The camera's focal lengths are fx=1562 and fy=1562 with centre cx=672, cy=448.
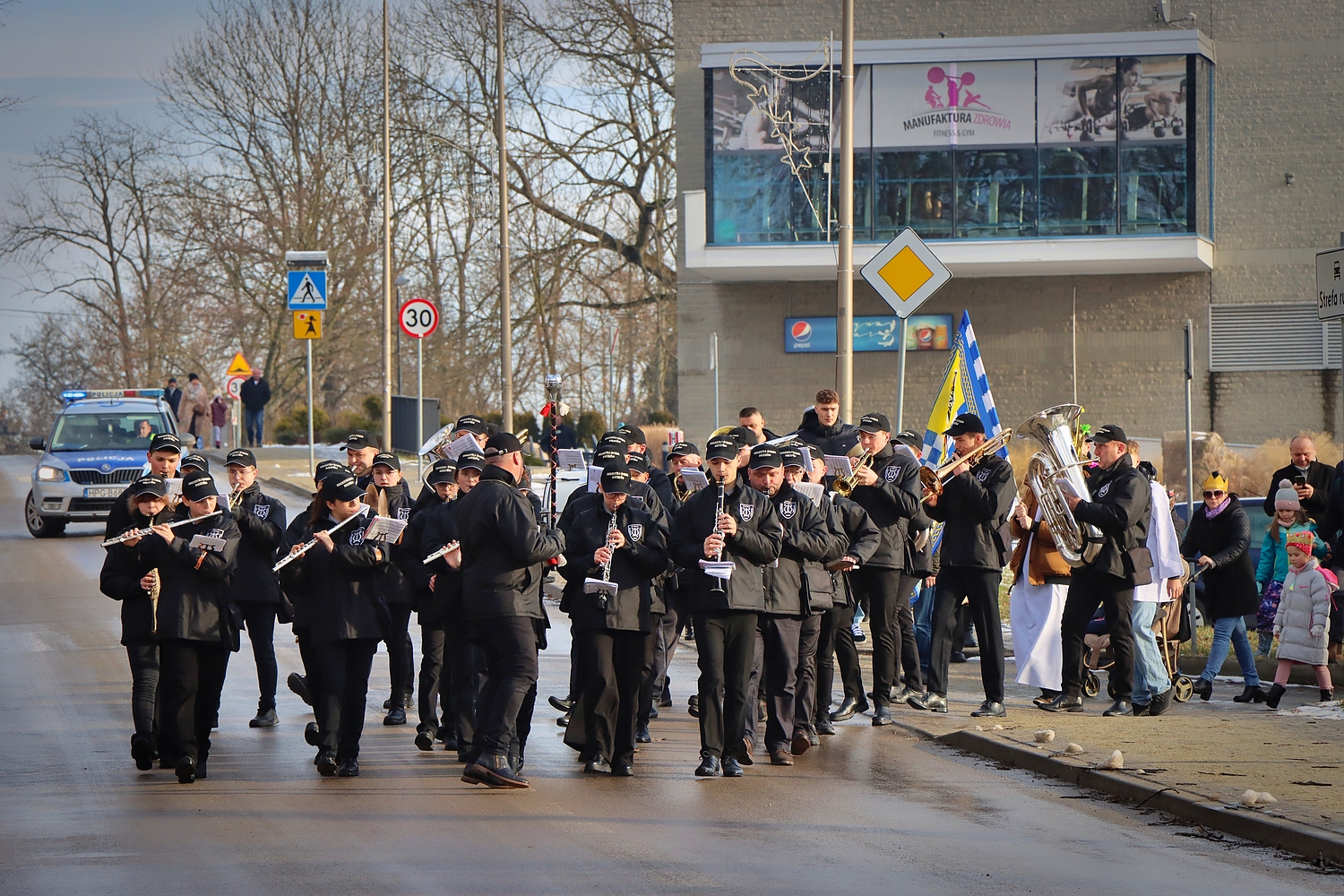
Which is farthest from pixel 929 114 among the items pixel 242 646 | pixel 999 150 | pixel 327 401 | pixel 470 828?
pixel 327 401

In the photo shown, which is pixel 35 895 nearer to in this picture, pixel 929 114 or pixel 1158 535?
pixel 1158 535

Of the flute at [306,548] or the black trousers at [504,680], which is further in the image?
the flute at [306,548]

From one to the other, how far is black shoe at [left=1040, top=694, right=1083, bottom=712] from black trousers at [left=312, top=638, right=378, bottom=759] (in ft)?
16.6

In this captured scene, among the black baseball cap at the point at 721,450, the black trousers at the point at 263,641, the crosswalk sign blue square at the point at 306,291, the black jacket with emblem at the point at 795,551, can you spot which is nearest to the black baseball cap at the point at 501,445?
the black baseball cap at the point at 721,450

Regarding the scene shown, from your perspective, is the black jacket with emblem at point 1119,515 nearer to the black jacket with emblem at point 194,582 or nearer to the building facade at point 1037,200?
the black jacket with emblem at point 194,582

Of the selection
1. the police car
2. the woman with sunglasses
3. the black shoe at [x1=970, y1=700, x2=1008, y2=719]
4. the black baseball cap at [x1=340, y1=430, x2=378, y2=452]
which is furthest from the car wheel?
the woman with sunglasses

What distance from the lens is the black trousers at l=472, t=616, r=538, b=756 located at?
8641 mm

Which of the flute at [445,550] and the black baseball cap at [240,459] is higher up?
the black baseball cap at [240,459]

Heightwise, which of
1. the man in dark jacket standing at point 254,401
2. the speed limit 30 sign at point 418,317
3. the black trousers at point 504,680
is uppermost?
the speed limit 30 sign at point 418,317

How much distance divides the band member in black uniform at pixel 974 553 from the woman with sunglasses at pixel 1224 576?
1.58m

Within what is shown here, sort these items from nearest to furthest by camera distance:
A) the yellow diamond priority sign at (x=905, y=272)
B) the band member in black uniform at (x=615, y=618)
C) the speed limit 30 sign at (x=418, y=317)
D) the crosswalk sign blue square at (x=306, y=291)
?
1. the band member in black uniform at (x=615, y=618)
2. the yellow diamond priority sign at (x=905, y=272)
3. the speed limit 30 sign at (x=418, y=317)
4. the crosswalk sign blue square at (x=306, y=291)

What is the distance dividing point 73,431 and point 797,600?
1717 centimetres

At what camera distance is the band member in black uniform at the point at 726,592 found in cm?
902

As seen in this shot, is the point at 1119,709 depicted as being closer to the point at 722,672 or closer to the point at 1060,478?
the point at 1060,478
